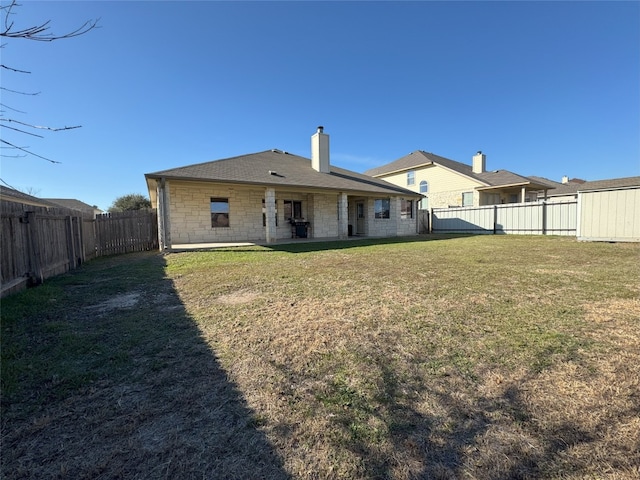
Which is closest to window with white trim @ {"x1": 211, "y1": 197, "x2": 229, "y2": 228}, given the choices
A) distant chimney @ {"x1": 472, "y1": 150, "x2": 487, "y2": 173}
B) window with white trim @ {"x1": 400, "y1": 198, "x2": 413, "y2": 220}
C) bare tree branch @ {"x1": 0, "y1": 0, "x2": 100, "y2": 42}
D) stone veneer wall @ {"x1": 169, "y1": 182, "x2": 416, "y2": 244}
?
stone veneer wall @ {"x1": 169, "y1": 182, "x2": 416, "y2": 244}

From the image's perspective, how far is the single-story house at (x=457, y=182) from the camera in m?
22.2

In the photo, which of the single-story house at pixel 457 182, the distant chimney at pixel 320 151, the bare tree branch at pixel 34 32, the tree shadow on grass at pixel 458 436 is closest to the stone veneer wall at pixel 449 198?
the single-story house at pixel 457 182

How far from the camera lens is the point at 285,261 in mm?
8336

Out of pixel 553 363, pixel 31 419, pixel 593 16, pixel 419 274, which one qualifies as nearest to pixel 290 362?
pixel 31 419

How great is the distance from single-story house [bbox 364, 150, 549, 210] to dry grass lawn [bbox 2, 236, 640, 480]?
20127 millimetres

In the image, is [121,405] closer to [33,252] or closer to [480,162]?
[33,252]

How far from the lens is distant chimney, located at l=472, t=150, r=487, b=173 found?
25.3 metres

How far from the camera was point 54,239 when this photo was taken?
6672mm

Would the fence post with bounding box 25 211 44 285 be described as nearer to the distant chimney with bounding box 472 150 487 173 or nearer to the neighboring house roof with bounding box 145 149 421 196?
the neighboring house roof with bounding box 145 149 421 196

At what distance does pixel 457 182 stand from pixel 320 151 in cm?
1336

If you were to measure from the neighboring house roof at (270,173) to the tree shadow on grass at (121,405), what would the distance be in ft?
26.9

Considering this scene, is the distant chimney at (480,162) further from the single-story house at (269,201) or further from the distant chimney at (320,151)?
the distant chimney at (320,151)

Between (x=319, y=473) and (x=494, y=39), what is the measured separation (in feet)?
53.0

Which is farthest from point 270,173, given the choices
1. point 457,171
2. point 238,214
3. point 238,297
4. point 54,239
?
point 457,171
